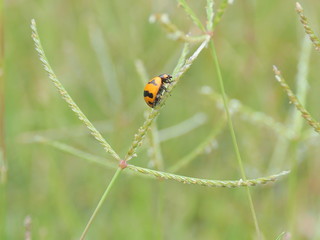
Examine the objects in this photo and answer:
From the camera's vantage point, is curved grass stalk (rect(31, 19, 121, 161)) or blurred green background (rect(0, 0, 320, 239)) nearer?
curved grass stalk (rect(31, 19, 121, 161))

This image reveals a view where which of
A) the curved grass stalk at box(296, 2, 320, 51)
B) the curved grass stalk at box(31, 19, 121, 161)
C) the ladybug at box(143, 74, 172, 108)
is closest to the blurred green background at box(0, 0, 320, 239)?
the ladybug at box(143, 74, 172, 108)

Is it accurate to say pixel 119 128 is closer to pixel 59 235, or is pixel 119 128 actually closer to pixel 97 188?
pixel 97 188

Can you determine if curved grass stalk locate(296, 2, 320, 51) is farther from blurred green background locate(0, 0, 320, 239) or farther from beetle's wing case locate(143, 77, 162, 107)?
blurred green background locate(0, 0, 320, 239)

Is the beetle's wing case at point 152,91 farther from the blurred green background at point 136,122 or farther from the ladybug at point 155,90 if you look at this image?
the blurred green background at point 136,122

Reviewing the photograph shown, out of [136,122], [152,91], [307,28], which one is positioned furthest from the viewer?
[136,122]

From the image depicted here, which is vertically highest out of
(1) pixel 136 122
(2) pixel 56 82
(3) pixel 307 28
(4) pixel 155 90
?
(2) pixel 56 82

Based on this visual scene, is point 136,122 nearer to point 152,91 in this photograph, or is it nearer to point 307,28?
point 152,91

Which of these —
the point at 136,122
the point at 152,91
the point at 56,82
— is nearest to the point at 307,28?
the point at 56,82

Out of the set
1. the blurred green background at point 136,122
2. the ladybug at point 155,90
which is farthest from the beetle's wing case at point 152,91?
the blurred green background at point 136,122

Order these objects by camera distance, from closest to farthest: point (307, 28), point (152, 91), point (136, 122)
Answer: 1. point (307, 28)
2. point (152, 91)
3. point (136, 122)
